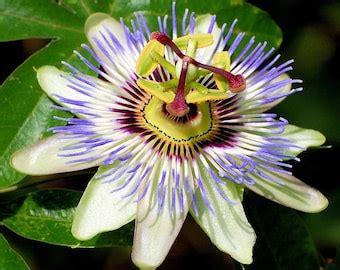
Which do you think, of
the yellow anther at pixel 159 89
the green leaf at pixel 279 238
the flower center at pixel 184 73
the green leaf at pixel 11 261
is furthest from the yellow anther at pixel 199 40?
the green leaf at pixel 11 261

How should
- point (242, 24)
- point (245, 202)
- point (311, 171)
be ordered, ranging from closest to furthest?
point (245, 202)
point (242, 24)
point (311, 171)

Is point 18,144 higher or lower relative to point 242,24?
lower

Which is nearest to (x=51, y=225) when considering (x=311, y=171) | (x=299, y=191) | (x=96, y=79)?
(x=96, y=79)

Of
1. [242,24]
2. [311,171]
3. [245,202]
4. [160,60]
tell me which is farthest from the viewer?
[311,171]

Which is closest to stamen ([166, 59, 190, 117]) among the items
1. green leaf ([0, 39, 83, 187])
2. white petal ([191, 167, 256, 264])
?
white petal ([191, 167, 256, 264])

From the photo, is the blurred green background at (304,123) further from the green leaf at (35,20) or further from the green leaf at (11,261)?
the green leaf at (11,261)

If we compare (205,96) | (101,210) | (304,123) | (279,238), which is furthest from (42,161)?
(304,123)

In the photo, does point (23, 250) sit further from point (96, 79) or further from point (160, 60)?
point (160, 60)

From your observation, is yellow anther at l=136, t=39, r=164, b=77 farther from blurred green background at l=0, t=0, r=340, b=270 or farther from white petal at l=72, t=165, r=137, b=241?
blurred green background at l=0, t=0, r=340, b=270
